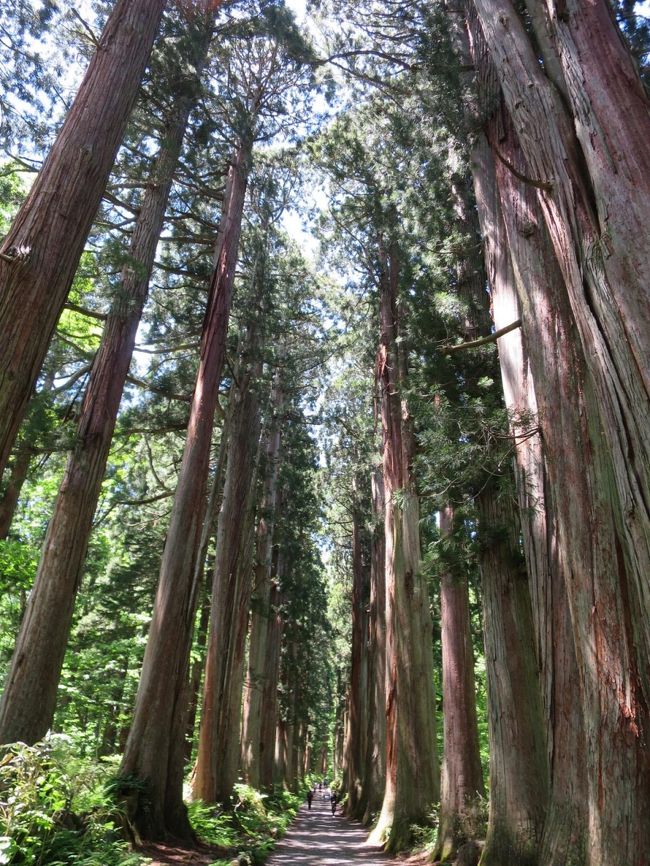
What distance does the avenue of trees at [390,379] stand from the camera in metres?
3.63

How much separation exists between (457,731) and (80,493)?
21.5 ft

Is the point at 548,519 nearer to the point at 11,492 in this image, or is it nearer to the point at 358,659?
the point at 11,492

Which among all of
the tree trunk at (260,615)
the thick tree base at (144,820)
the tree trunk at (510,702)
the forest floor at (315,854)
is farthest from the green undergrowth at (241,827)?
the tree trunk at (510,702)

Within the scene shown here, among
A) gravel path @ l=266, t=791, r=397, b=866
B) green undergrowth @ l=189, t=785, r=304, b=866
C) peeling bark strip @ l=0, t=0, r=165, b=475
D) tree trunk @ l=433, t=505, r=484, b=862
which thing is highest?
peeling bark strip @ l=0, t=0, r=165, b=475

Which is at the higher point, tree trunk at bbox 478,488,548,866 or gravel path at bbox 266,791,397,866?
tree trunk at bbox 478,488,548,866

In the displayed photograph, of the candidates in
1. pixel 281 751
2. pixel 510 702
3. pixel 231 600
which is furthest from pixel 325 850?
pixel 281 751

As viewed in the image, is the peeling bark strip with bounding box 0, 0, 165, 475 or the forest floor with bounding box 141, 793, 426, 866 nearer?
the peeling bark strip with bounding box 0, 0, 165, 475

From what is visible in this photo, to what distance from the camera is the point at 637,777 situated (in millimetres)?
3324

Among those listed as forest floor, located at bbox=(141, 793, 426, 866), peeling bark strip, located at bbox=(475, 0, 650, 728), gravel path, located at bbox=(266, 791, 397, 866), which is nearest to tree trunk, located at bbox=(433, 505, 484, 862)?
forest floor, located at bbox=(141, 793, 426, 866)

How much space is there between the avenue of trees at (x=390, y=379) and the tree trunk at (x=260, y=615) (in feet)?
0.42

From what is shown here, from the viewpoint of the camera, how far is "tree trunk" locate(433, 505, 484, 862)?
7.86m

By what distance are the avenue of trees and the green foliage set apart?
0.09 m

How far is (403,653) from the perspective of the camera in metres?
10.8

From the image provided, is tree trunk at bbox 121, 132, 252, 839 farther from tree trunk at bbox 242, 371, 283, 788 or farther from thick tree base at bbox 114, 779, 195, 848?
tree trunk at bbox 242, 371, 283, 788
